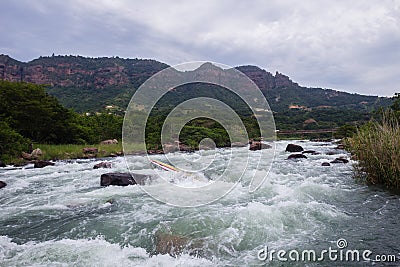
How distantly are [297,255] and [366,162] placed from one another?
539 centimetres

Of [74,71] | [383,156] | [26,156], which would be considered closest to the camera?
[383,156]

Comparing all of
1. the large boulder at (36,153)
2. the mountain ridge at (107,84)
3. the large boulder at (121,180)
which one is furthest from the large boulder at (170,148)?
the mountain ridge at (107,84)

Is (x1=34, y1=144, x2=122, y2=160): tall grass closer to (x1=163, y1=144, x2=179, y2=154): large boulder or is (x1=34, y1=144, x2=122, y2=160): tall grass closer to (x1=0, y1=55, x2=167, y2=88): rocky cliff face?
(x1=163, y1=144, x2=179, y2=154): large boulder

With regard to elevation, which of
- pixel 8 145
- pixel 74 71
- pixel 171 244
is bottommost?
pixel 171 244

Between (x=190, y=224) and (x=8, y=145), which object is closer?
(x=190, y=224)

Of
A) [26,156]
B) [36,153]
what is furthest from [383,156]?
[36,153]

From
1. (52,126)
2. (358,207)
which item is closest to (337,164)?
(358,207)

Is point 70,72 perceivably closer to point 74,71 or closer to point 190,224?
point 74,71
